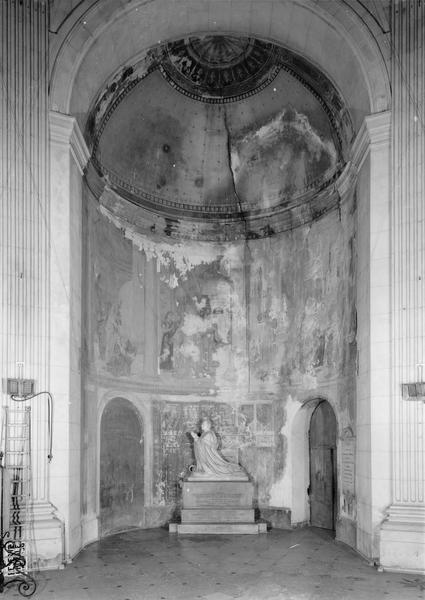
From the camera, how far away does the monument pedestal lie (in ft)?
49.0

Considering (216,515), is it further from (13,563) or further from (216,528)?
Answer: (13,563)

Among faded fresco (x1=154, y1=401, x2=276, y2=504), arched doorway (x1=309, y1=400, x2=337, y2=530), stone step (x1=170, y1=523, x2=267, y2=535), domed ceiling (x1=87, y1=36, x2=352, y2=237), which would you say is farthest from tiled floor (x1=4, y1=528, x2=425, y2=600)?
domed ceiling (x1=87, y1=36, x2=352, y2=237)

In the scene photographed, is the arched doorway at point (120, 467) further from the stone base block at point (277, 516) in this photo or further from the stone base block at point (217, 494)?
the stone base block at point (277, 516)

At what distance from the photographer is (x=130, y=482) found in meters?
15.7

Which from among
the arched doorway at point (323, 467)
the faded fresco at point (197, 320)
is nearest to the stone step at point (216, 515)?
the arched doorway at point (323, 467)

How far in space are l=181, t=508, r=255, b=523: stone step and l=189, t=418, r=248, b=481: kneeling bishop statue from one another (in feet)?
2.52

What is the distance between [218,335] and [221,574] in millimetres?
7604

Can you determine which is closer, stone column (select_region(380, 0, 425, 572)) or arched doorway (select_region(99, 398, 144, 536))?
stone column (select_region(380, 0, 425, 572))

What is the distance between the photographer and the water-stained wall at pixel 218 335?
15078mm

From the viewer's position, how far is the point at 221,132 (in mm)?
17359

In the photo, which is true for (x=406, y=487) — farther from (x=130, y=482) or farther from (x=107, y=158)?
(x=107, y=158)

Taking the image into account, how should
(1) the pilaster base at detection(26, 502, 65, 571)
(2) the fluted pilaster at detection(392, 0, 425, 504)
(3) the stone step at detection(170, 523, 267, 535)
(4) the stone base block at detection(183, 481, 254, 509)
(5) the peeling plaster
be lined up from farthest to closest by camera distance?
(5) the peeling plaster
(4) the stone base block at detection(183, 481, 254, 509)
(3) the stone step at detection(170, 523, 267, 535)
(2) the fluted pilaster at detection(392, 0, 425, 504)
(1) the pilaster base at detection(26, 502, 65, 571)

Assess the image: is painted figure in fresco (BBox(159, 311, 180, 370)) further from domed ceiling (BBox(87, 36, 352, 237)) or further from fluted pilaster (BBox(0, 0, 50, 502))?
fluted pilaster (BBox(0, 0, 50, 502))

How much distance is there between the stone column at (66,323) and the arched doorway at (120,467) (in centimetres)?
233
